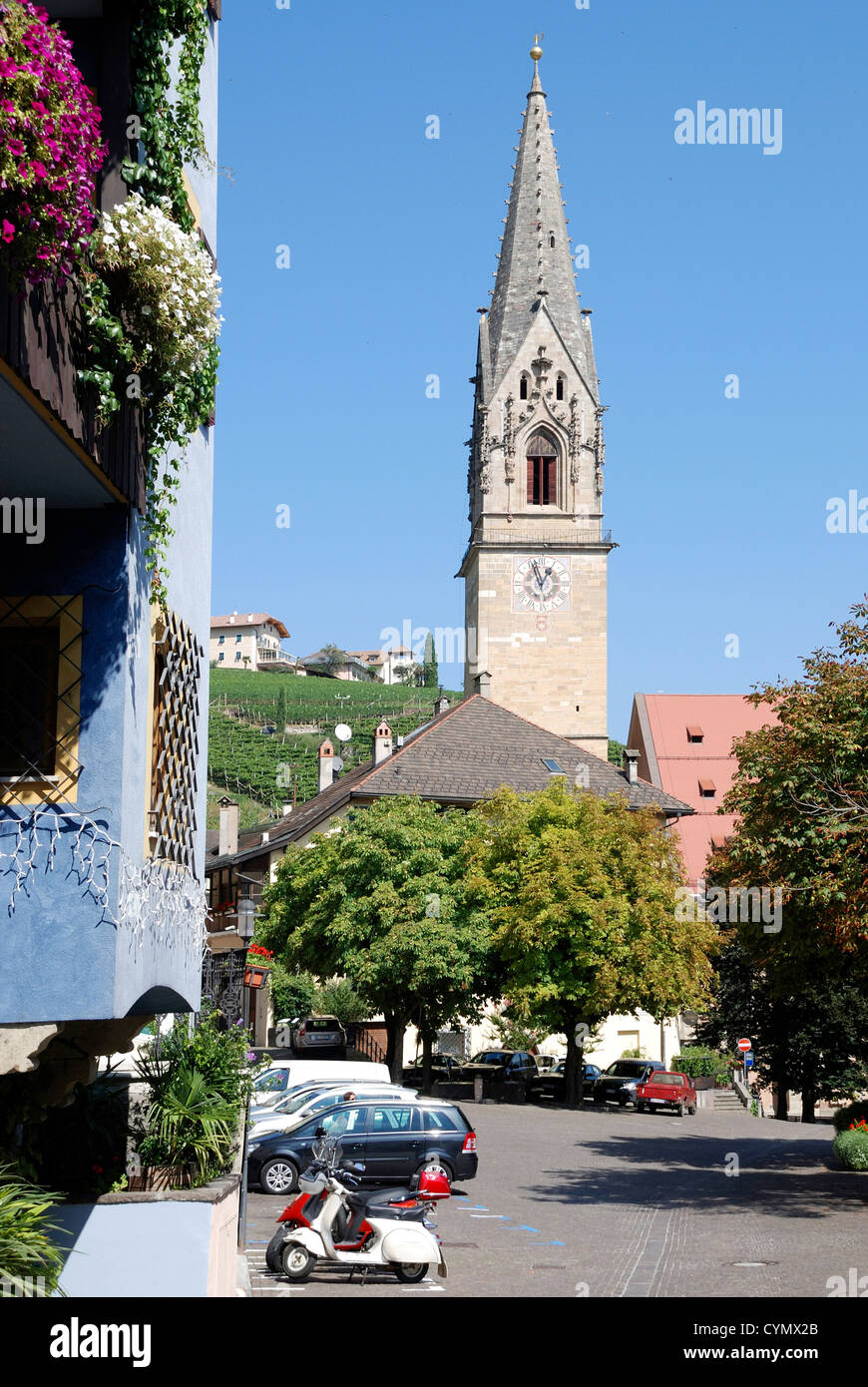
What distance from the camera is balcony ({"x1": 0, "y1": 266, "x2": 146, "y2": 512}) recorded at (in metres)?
6.66

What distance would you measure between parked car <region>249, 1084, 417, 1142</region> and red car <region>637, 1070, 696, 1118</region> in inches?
778

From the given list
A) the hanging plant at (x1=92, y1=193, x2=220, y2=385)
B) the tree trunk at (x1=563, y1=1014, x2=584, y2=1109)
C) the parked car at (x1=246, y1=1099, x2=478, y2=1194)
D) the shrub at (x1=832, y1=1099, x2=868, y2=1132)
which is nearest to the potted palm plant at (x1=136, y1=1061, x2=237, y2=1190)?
the hanging plant at (x1=92, y1=193, x2=220, y2=385)

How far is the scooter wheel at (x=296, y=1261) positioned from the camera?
15.1 metres

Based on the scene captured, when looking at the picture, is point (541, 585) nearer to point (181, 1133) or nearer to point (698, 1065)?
point (698, 1065)

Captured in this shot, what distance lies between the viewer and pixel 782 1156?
32.0 metres

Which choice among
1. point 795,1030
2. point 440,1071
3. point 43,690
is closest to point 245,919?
point 43,690

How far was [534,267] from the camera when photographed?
7912cm

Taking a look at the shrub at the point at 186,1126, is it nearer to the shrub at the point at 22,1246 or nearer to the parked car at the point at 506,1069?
the shrub at the point at 22,1246

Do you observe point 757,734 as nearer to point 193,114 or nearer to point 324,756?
point 193,114

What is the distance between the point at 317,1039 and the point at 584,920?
503 inches

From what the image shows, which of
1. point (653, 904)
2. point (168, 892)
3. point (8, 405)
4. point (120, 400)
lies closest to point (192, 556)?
point (168, 892)

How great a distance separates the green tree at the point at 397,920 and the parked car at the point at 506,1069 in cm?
345

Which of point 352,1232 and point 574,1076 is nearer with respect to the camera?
point 352,1232

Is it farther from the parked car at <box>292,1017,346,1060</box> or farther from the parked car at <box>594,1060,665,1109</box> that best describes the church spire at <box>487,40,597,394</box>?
the parked car at <box>594,1060,665,1109</box>
